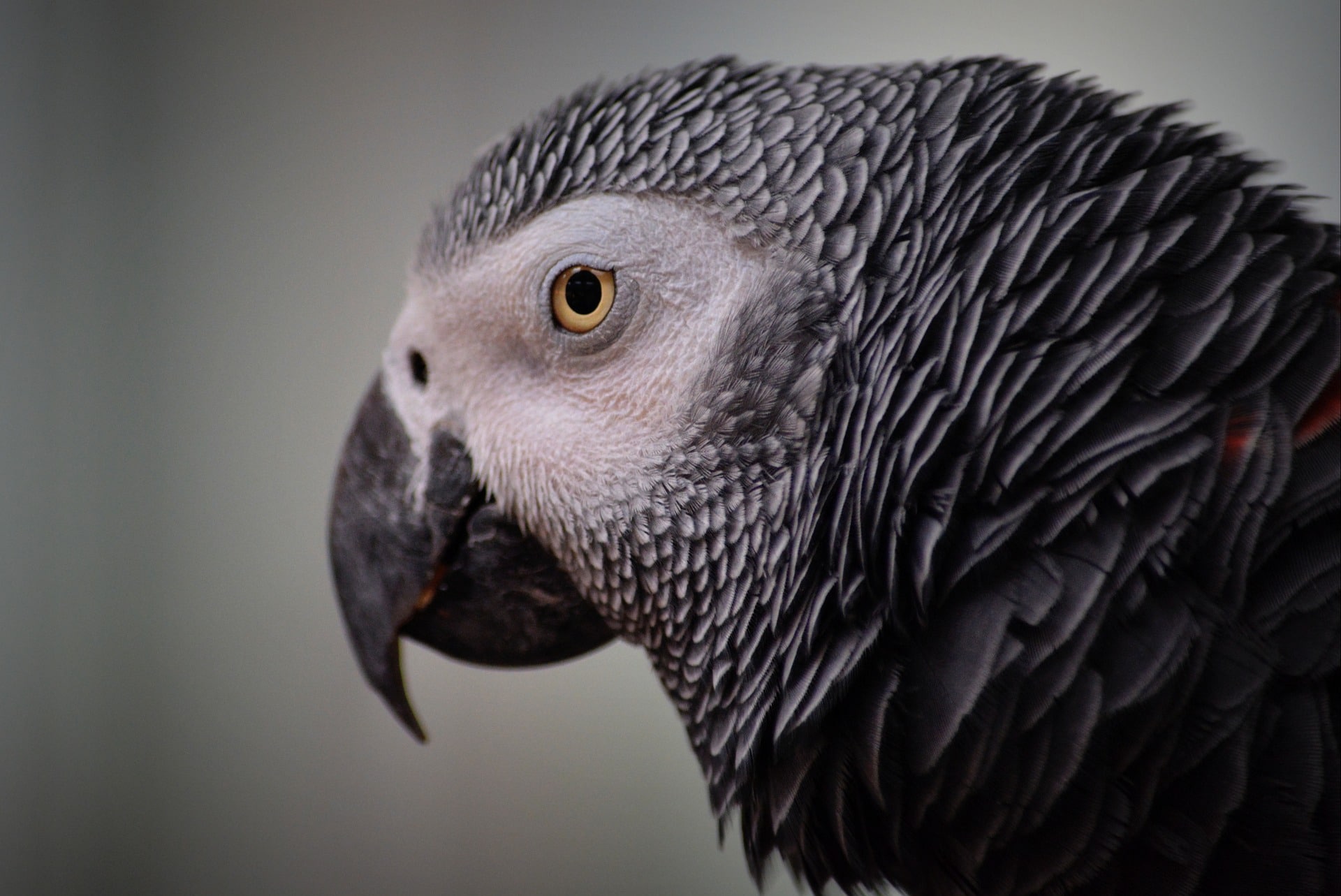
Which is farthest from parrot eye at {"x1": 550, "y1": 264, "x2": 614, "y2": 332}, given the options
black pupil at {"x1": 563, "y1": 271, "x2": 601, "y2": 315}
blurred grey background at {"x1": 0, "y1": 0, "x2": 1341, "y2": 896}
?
blurred grey background at {"x1": 0, "y1": 0, "x2": 1341, "y2": 896}

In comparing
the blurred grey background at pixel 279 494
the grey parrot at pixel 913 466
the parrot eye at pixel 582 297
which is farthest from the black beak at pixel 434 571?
the blurred grey background at pixel 279 494

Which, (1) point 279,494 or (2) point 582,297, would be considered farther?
(1) point 279,494

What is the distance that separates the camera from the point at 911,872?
66 cm

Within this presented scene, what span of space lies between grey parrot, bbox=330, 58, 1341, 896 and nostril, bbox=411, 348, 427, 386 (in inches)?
0.6

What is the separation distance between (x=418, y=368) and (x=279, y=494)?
109 cm

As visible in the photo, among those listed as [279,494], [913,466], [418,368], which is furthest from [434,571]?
[279,494]

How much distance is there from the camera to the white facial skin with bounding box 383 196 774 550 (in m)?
0.75

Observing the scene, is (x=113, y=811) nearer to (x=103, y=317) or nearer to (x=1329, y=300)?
(x=103, y=317)

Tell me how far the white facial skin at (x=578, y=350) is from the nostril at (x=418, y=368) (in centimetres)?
3

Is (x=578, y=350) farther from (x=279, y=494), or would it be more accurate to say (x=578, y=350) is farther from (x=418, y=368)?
(x=279, y=494)

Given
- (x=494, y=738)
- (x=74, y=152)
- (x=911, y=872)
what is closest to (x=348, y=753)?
(x=494, y=738)

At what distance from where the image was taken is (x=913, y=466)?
0.61 m

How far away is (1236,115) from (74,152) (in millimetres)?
2123

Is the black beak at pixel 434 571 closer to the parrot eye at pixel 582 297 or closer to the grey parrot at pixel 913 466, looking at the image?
the grey parrot at pixel 913 466
